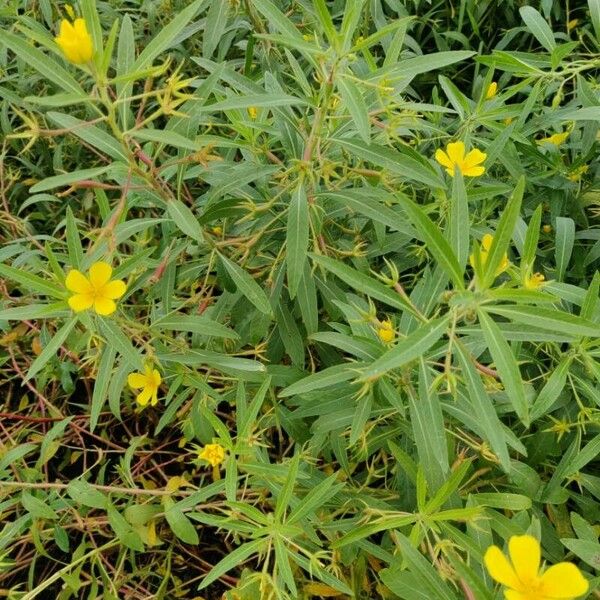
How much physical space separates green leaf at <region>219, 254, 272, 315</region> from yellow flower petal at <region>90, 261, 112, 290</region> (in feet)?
1.01

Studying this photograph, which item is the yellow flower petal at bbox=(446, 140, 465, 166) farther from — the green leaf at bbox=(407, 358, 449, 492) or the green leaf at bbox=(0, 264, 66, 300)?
the green leaf at bbox=(0, 264, 66, 300)

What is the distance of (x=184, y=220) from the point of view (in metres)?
1.16

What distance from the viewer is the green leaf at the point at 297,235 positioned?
122cm

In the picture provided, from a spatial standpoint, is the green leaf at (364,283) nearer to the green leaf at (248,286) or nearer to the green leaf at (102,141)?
the green leaf at (248,286)

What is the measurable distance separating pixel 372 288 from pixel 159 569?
1168 millimetres

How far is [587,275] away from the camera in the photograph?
1.74 metres

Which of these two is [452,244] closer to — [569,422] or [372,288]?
[372,288]

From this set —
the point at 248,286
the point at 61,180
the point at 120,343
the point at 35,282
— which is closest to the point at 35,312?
the point at 35,282

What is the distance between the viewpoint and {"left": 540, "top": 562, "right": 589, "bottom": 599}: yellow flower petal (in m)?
0.84

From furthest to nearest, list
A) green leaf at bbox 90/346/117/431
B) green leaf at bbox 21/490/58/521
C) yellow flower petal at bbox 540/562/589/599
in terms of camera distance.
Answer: green leaf at bbox 21/490/58/521 → green leaf at bbox 90/346/117/431 → yellow flower petal at bbox 540/562/589/599

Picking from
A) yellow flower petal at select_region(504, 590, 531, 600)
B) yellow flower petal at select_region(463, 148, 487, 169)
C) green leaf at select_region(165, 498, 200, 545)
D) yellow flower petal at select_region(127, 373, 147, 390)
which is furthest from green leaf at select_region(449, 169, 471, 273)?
green leaf at select_region(165, 498, 200, 545)

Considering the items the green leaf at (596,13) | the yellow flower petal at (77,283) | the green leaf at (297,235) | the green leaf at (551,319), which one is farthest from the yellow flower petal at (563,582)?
the green leaf at (596,13)

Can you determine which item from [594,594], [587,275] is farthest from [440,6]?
[594,594]

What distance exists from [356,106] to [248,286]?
444mm
